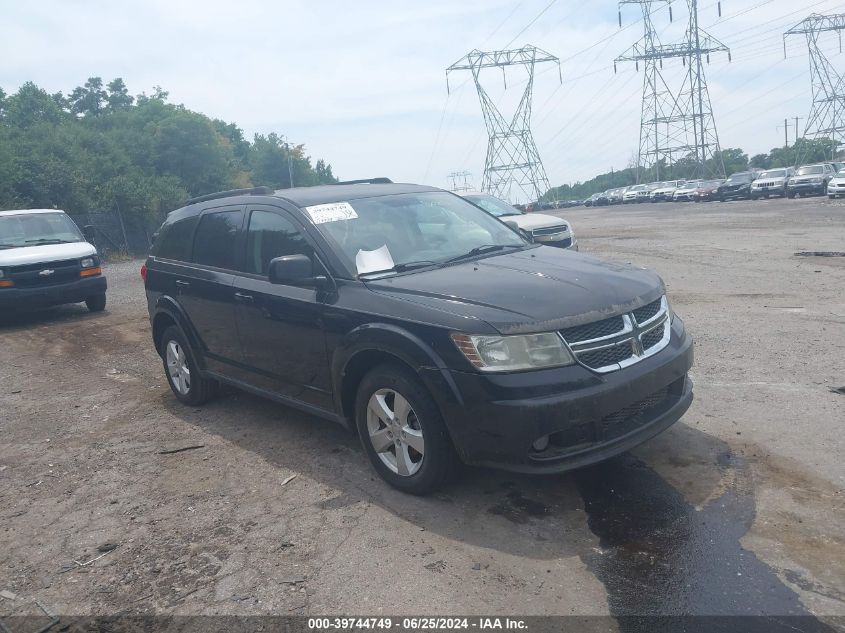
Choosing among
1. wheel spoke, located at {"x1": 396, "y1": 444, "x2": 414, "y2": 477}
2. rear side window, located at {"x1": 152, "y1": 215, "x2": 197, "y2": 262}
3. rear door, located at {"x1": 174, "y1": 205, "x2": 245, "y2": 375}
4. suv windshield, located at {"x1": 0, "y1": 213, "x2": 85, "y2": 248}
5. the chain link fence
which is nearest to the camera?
wheel spoke, located at {"x1": 396, "y1": 444, "x2": 414, "y2": 477}

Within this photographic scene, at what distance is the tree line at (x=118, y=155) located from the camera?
30.7 meters

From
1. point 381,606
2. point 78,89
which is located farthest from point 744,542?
point 78,89

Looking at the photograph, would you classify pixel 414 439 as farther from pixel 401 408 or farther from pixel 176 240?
pixel 176 240

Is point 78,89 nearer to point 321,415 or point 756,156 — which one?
point 756,156

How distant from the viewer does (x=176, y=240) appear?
6.49 m

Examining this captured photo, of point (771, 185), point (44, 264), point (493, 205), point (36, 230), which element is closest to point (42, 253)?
point (44, 264)

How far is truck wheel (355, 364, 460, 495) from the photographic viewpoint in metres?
4.02

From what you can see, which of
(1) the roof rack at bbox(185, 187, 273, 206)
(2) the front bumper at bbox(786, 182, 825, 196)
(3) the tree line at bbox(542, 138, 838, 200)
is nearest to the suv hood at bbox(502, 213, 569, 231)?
(1) the roof rack at bbox(185, 187, 273, 206)

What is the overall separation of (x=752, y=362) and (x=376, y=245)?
3.67 m

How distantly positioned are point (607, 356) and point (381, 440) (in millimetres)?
1430

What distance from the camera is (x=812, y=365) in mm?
6180

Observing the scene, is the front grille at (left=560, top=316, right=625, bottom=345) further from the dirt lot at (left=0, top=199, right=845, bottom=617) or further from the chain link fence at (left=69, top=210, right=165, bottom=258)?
the chain link fence at (left=69, top=210, right=165, bottom=258)

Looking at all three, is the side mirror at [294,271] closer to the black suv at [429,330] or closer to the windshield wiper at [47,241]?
the black suv at [429,330]

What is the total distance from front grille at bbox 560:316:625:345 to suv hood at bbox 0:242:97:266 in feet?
35.5
